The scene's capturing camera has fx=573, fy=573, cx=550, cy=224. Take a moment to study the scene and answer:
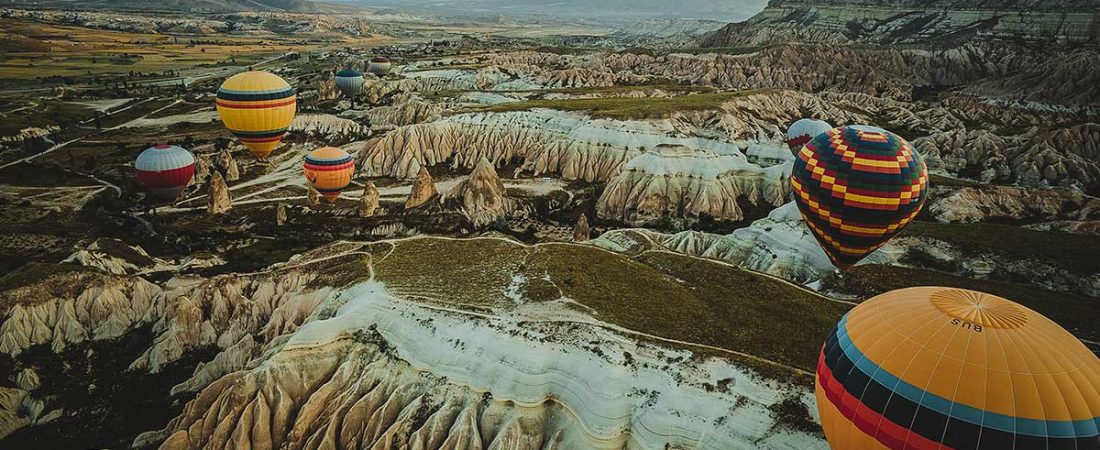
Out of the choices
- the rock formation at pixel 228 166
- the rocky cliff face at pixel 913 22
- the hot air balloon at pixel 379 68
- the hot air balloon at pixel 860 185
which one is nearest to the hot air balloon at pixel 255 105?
the rock formation at pixel 228 166

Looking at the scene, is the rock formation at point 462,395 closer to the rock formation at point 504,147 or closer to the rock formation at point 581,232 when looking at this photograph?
the rock formation at point 581,232

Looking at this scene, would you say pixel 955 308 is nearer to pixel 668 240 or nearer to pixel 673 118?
pixel 668 240

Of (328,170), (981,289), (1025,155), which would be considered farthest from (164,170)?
(1025,155)

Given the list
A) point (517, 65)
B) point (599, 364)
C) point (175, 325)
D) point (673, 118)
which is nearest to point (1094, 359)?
point (599, 364)

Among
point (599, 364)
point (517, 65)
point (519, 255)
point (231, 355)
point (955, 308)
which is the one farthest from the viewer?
point (517, 65)

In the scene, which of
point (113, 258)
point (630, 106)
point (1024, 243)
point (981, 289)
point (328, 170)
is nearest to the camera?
point (981, 289)

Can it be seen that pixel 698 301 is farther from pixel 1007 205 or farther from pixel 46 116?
pixel 46 116
